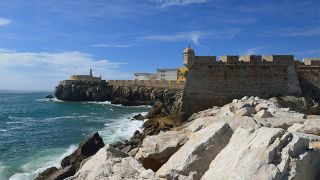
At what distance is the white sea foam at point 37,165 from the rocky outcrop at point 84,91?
52.2 meters

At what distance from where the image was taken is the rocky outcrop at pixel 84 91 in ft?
247

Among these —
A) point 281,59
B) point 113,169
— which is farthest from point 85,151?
point 281,59

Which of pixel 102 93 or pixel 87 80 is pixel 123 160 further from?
pixel 87 80

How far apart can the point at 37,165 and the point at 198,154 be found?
1409 centimetres

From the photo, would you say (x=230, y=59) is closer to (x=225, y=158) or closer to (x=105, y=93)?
(x=225, y=158)

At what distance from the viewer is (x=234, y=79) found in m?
27.7

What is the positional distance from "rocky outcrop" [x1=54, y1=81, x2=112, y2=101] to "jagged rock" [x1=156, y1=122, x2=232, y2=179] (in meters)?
67.5

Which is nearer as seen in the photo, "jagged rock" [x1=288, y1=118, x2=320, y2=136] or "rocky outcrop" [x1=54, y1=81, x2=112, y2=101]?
"jagged rock" [x1=288, y1=118, x2=320, y2=136]

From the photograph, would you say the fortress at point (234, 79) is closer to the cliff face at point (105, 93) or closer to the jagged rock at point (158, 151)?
the jagged rock at point (158, 151)

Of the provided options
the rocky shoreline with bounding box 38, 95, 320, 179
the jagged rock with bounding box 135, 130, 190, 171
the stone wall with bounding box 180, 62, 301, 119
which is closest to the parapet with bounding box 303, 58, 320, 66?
the stone wall with bounding box 180, 62, 301, 119

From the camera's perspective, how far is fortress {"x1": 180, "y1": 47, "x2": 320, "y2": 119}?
2736 centimetres

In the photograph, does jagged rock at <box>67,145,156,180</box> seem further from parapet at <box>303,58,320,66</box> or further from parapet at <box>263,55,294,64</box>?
parapet at <box>303,58,320,66</box>

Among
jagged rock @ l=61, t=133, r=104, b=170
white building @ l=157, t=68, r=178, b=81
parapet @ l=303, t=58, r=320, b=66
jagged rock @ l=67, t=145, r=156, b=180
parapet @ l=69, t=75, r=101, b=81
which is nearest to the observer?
jagged rock @ l=67, t=145, r=156, b=180

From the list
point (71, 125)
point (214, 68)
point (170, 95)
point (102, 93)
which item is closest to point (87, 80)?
point (102, 93)
